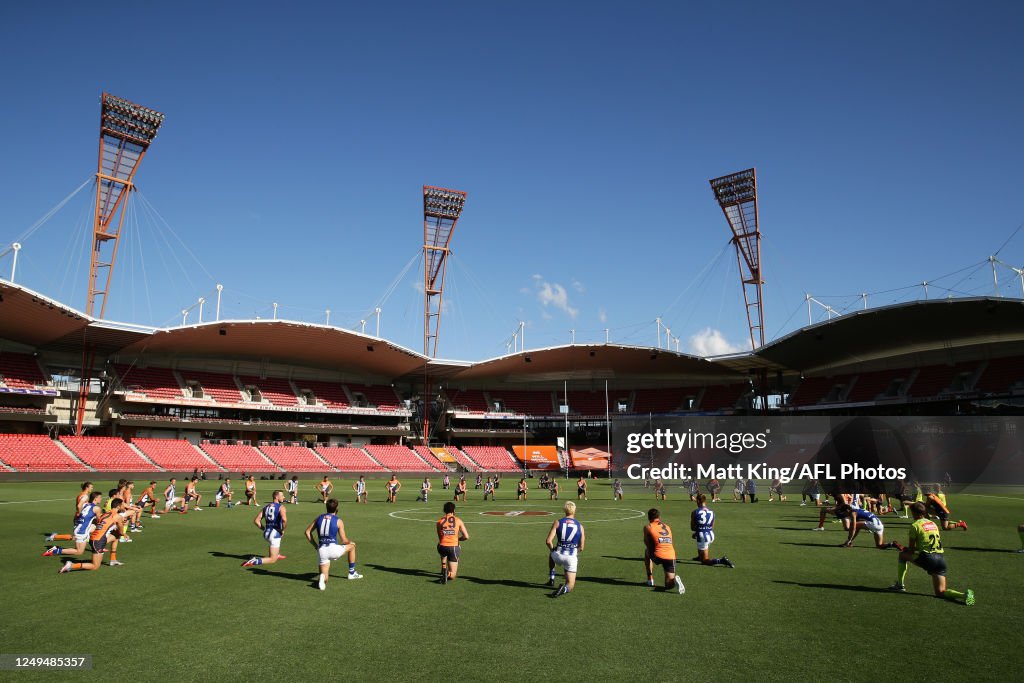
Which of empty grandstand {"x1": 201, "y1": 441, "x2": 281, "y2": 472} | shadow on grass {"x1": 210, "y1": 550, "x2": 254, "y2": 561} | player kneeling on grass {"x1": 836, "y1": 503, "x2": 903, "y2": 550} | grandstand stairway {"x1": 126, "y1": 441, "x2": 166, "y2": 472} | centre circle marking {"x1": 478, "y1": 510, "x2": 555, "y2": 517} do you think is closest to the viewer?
shadow on grass {"x1": 210, "y1": 550, "x2": 254, "y2": 561}

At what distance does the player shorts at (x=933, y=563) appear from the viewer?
10797 millimetres

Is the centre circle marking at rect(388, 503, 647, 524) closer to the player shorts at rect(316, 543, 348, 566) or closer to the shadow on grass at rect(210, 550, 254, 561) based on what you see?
the shadow on grass at rect(210, 550, 254, 561)

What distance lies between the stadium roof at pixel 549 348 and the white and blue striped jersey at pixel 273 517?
43760 millimetres

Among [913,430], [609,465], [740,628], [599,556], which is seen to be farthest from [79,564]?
[609,465]

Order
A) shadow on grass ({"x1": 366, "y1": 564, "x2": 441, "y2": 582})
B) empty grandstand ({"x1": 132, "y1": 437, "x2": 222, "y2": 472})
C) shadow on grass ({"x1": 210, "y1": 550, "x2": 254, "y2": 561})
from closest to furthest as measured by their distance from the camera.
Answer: shadow on grass ({"x1": 366, "y1": 564, "x2": 441, "y2": 582})
shadow on grass ({"x1": 210, "y1": 550, "x2": 254, "y2": 561})
empty grandstand ({"x1": 132, "y1": 437, "x2": 222, "y2": 472})

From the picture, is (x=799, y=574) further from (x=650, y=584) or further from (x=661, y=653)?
(x=661, y=653)

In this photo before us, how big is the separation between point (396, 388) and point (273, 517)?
2779 inches

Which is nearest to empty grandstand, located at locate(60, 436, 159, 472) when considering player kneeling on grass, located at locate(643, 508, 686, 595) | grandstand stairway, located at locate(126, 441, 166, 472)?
grandstand stairway, located at locate(126, 441, 166, 472)

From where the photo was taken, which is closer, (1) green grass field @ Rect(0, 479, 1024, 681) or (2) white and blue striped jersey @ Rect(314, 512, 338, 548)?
(1) green grass field @ Rect(0, 479, 1024, 681)

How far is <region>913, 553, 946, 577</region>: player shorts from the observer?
10.8 metres

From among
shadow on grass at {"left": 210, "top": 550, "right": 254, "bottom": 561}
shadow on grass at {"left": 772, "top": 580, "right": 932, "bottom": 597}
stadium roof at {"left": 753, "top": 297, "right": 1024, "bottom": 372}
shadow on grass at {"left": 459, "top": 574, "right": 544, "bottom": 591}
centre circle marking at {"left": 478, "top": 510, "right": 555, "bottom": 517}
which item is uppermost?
stadium roof at {"left": 753, "top": 297, "right": 1024, "bottom": 372}

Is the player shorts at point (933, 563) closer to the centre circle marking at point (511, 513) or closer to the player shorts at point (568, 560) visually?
the player shorts at point (568, 560)

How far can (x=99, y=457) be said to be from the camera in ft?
173

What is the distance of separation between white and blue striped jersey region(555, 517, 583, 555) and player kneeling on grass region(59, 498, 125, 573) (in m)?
10.0
